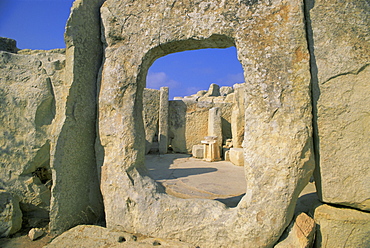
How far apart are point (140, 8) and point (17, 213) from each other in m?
2.57

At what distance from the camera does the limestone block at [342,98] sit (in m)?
1.88

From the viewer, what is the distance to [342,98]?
6.29 feet

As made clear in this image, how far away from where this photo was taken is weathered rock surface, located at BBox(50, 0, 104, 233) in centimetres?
238

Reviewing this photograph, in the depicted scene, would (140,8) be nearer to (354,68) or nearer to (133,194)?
(133,194)

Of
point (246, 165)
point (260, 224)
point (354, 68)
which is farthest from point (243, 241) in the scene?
point (354, 68)

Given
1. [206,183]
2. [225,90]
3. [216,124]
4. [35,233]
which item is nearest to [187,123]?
[216,124]

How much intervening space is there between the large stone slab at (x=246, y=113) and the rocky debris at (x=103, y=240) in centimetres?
9

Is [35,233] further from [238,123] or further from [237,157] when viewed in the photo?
[238,123]

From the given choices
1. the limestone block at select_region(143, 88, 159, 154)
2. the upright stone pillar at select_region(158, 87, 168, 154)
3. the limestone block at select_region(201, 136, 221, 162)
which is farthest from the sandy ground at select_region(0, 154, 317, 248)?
the limestone block at select_region(143, 88, 159, 154)

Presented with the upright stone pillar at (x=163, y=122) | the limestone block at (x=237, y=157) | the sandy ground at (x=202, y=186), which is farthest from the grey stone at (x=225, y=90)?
the sandy ground at (x=202, y=186)

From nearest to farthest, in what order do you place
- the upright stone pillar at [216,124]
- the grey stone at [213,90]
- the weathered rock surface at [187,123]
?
the upright stone pillar at [216,124] < the weathered rock surface at [187,123] < the grey stone at [213,90]

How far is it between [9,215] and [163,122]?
20.6 ft

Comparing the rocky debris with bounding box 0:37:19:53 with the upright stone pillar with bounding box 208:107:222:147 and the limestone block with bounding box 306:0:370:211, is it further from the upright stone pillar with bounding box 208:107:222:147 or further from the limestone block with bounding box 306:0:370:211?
the upright stone pillar with bounding box 208:107:222:147

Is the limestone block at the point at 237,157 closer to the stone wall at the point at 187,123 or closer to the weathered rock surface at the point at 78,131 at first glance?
the stone wall at the point at 187,123
